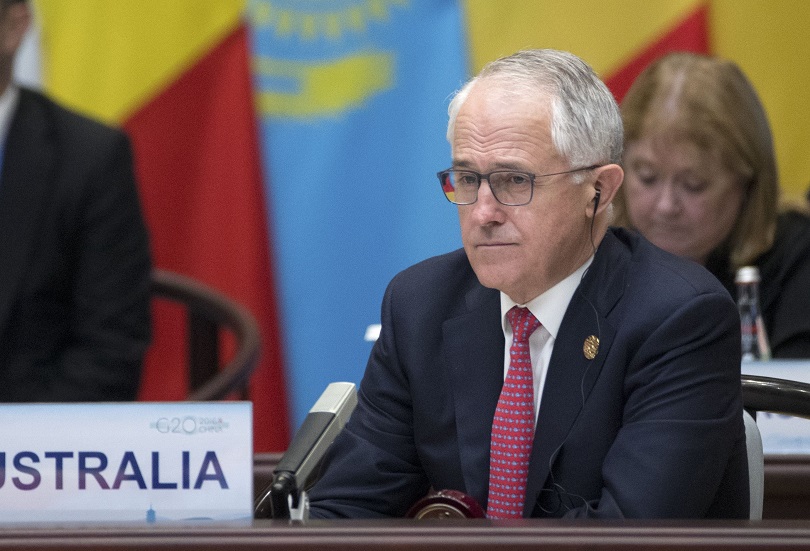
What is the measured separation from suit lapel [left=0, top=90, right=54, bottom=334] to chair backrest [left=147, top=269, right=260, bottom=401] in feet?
1.61

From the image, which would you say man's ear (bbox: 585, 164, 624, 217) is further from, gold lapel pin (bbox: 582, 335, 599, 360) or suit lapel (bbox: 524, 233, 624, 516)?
gold lapel pin (bbox: 582, 335, 599, 360)

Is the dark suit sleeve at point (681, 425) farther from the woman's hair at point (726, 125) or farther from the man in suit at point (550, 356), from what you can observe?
the woman's hair at point (726, 125)

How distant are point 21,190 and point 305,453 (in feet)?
7.04

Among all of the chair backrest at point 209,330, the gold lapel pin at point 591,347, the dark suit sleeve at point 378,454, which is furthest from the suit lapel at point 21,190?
the gold lapel pin at point 591,347

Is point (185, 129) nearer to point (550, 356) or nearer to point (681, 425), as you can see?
point (550, 356)

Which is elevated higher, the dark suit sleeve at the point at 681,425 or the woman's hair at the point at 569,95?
the woman's hair at the point at 569,95

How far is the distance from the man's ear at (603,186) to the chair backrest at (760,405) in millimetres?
373

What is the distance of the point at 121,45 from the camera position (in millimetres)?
4246

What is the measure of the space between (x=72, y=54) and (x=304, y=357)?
1.30 meters

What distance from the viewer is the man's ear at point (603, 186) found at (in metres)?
1.99

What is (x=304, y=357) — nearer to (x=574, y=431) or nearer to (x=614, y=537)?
(x=574, y=431)

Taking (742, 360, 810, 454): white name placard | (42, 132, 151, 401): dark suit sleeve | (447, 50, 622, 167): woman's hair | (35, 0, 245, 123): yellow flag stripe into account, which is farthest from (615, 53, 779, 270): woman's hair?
(35, 0, 245, 123): yellow flag stripe

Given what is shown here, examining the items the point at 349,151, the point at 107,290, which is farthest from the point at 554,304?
the point at 349,151

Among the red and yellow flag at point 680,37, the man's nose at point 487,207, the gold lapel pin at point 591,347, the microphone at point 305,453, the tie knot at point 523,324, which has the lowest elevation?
the microphone at point 305,453
